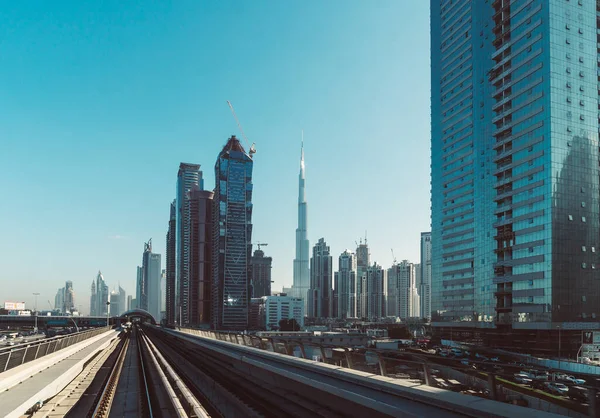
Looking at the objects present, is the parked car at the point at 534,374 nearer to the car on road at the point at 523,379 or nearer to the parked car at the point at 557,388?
the car on road at the point at 523,379

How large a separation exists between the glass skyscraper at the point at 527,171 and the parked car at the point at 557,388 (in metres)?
89.3

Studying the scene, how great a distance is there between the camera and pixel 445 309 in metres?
124

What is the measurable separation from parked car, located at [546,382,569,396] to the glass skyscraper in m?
89.3

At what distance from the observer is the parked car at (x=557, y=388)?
8.38 meters

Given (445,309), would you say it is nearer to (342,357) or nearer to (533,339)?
(533,339)

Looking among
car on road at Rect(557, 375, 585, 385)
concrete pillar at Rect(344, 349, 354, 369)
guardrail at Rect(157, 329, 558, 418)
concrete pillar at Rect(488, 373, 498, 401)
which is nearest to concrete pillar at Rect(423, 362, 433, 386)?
guardrail at Rect(157, 329, 558, 418)

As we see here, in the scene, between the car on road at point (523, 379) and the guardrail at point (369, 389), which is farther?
the guardrail at point (369, 389)

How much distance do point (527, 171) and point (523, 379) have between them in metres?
98.1

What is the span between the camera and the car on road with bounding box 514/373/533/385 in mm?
9188

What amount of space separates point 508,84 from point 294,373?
339 ft

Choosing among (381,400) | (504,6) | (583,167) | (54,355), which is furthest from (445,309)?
(381,400)

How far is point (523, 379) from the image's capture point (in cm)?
923

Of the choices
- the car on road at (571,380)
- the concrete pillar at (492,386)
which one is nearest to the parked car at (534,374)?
the car on road at (571,380)

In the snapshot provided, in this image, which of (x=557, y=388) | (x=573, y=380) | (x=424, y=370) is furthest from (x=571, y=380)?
(x=424, y=370)
